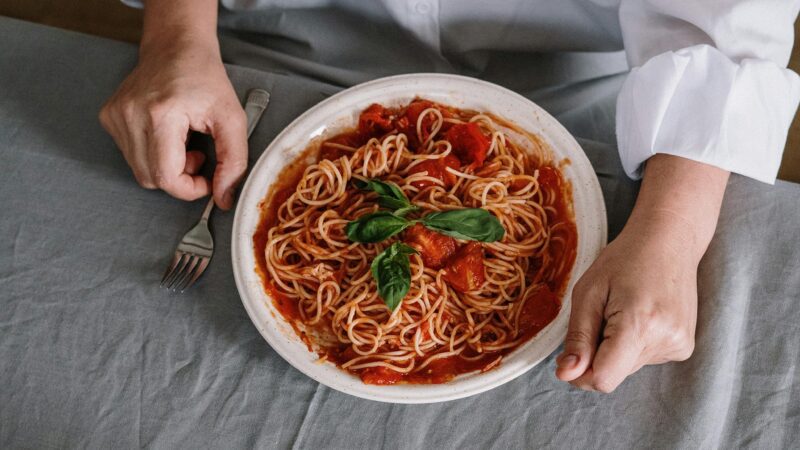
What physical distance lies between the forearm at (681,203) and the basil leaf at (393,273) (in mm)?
420

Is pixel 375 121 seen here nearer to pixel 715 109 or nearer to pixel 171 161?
pixel 171 161

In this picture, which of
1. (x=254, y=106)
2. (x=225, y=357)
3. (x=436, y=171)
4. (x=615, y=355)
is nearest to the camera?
(x=615, y=355)

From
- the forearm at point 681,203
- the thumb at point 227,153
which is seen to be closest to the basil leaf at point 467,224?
the forearm at point 681,203

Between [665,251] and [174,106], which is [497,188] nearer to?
[665,251]

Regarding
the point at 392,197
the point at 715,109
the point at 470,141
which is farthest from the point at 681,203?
the point at 392,197

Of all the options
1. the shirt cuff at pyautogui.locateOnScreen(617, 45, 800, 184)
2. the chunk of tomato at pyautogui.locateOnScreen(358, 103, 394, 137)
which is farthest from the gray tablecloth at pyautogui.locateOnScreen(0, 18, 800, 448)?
the chunk of tomato at pyautogui.locateOnScreen(358, 103, 394, 137)

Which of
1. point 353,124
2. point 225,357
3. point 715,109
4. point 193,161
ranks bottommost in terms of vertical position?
point 225,357

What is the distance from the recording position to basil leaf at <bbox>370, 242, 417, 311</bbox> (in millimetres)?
1204

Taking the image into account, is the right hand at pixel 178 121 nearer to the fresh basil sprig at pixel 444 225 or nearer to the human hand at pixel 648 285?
the fresh basil sprig at pixel 444 225

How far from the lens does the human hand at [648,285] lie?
106cm

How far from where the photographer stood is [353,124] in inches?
57.0

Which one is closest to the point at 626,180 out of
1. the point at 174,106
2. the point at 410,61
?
the point at 410,61

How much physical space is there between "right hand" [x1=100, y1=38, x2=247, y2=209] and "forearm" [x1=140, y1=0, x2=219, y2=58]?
1cm

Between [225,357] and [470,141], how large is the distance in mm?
666
